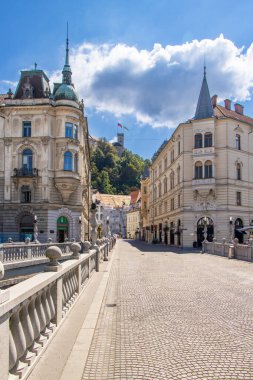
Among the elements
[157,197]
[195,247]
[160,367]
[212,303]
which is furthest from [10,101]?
[160,367]

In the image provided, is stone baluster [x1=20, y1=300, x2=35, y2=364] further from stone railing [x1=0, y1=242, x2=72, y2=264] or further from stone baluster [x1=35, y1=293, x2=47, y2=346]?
stone railing [x1=0, y1=242, x2=72, y2=264]

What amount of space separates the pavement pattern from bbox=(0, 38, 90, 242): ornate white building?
31154 millimetres

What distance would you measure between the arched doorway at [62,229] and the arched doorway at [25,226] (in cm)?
287

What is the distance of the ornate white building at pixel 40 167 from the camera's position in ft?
136

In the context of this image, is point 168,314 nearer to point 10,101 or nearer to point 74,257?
point 74,257

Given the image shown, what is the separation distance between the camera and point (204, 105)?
47.8m

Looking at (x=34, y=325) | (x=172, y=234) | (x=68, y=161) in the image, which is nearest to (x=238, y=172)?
(x=172, y=234)

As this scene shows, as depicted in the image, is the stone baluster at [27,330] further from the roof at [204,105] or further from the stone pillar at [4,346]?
the roof at [204,105]

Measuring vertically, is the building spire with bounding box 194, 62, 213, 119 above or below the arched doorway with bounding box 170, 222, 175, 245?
above

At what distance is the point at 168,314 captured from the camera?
812 cm

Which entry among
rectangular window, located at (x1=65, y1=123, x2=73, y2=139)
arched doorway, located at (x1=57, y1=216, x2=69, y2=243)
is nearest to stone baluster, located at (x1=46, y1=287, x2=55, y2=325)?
arched doorway, located at (x1=57, y1=216, x2=69, y2=243)

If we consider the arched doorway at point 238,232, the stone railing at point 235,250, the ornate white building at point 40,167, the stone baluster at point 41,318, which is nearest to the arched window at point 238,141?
the arched doorway at point 238,232

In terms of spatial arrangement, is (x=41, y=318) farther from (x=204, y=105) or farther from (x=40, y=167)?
(x=204, y=105)

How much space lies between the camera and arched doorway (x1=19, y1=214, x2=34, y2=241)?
136 feet
